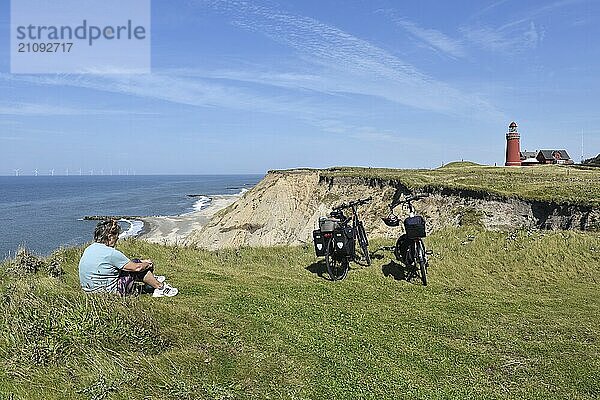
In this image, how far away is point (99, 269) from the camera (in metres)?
7.80

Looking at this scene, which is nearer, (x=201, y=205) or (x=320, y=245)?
(x=320, y=245)

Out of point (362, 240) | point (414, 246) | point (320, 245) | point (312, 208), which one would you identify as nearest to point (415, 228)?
point (414, 246)

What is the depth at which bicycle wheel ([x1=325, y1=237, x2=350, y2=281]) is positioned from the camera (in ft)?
36.0

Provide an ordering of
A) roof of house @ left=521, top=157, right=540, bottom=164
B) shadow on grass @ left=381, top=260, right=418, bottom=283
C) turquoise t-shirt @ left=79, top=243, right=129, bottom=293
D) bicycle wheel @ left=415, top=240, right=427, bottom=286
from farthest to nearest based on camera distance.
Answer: roof of house @ left=521, top=157, right=540, bottom=164
shadow on grass @ left=381, top=260, right=418, bottom=283
bicycle wheel @ left=415, top=240, right=427, bottom=286
turquoise t-shirt @ left=79, top=243, right=129, bottom=293

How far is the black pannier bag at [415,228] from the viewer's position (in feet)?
35.6

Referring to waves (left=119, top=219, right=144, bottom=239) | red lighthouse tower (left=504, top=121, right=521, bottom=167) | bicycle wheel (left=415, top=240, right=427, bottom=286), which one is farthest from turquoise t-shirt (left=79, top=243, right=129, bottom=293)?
red lighthouse tower (left=504, top=121, right=521, bottom=167)

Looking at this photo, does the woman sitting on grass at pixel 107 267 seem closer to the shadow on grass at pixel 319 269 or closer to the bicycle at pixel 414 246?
the shadow on grass at pixel 319 269

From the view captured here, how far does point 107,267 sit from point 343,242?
17.2ft

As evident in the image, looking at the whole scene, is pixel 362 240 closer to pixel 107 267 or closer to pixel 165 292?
pixel 165 292

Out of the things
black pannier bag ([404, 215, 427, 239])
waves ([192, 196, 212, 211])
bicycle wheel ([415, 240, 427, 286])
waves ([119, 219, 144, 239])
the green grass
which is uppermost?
black pannier bag ([404, 215, 427, 239])

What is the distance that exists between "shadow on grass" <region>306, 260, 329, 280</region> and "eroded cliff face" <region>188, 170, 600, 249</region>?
54.5ft

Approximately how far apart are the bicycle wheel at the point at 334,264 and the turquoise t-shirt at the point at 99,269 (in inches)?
187

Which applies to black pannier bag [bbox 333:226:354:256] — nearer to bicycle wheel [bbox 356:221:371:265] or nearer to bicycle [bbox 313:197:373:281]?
bicycle [bbox 313:197:373:281]

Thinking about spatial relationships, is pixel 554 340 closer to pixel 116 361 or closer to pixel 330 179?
pixel 116 361
